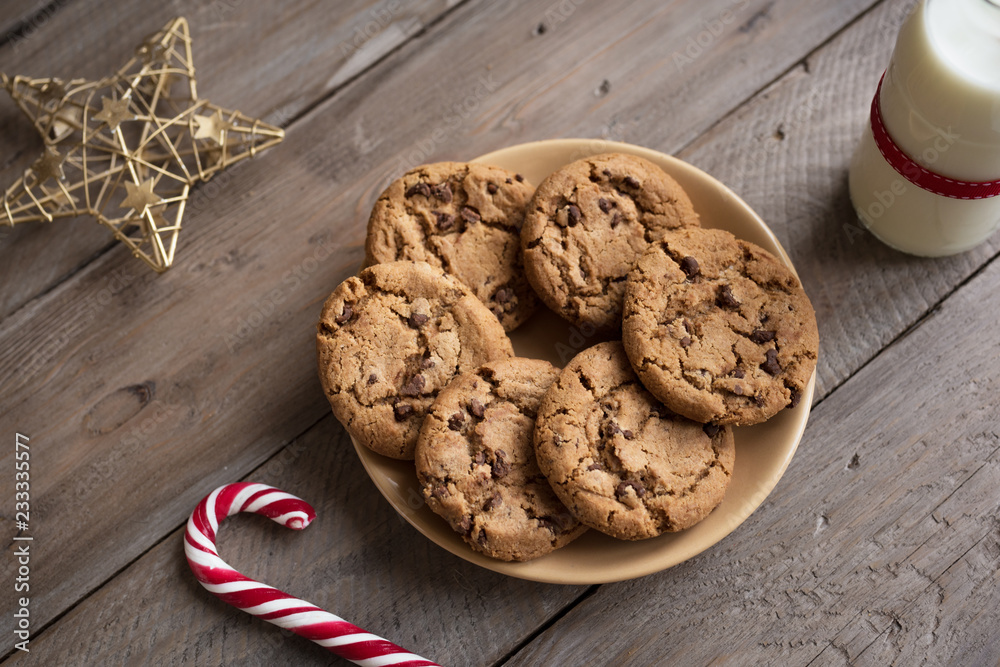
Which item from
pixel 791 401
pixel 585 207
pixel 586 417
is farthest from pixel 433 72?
pixel 791 401

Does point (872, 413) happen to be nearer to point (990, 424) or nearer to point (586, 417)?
point (990, 424)

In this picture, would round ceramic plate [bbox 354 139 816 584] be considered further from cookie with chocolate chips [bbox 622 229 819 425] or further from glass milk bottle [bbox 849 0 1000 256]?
glass milk bottle [bbox 849 0 1000 256]

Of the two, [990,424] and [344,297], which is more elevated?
[344,297]

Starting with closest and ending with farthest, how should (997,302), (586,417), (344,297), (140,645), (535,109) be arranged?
(586,417) < (344,297) < (140,645) < (997,302) < (535,109)

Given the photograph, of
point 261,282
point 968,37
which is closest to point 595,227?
point 968,37

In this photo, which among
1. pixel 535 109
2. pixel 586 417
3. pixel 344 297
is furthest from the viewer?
pixel 535 109
